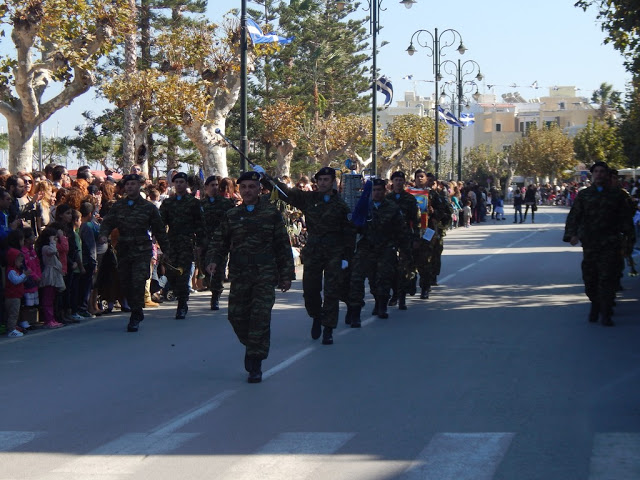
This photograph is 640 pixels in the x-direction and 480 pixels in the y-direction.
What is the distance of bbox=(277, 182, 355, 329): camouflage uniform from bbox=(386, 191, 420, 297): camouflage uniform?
2.38 meters

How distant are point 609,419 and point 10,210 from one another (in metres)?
8.83

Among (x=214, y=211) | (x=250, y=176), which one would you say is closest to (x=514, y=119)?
(x=214, y=211)

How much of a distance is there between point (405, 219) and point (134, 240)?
384 cm

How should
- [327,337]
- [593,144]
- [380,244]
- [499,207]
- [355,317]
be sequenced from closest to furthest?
[327,337]
[355,317]
[380,244]
[499,207]
[593,144]

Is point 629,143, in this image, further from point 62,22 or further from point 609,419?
point 609,419

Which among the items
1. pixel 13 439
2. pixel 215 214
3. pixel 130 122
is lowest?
pixel 13 439

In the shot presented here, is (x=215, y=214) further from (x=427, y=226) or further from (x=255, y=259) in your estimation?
(x=255, y=259)

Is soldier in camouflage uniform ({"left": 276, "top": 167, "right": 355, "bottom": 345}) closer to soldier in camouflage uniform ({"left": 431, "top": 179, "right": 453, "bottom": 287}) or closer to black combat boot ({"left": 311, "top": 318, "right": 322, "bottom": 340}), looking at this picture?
black combat boot ({"left": 311, "top": 318, "right": 322, "bottom": 340})

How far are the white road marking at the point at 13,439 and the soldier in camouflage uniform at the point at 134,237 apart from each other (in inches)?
213

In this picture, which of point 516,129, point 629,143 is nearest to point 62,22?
point 629,143

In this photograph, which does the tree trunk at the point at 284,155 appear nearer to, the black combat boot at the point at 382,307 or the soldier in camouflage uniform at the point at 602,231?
the black combat boot at the point at 382,307

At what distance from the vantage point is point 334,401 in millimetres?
8328

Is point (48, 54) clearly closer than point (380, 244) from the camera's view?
No

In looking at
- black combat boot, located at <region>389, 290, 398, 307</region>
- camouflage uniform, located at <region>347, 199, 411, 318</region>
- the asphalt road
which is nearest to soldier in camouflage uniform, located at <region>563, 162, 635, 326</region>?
the asphalt road
